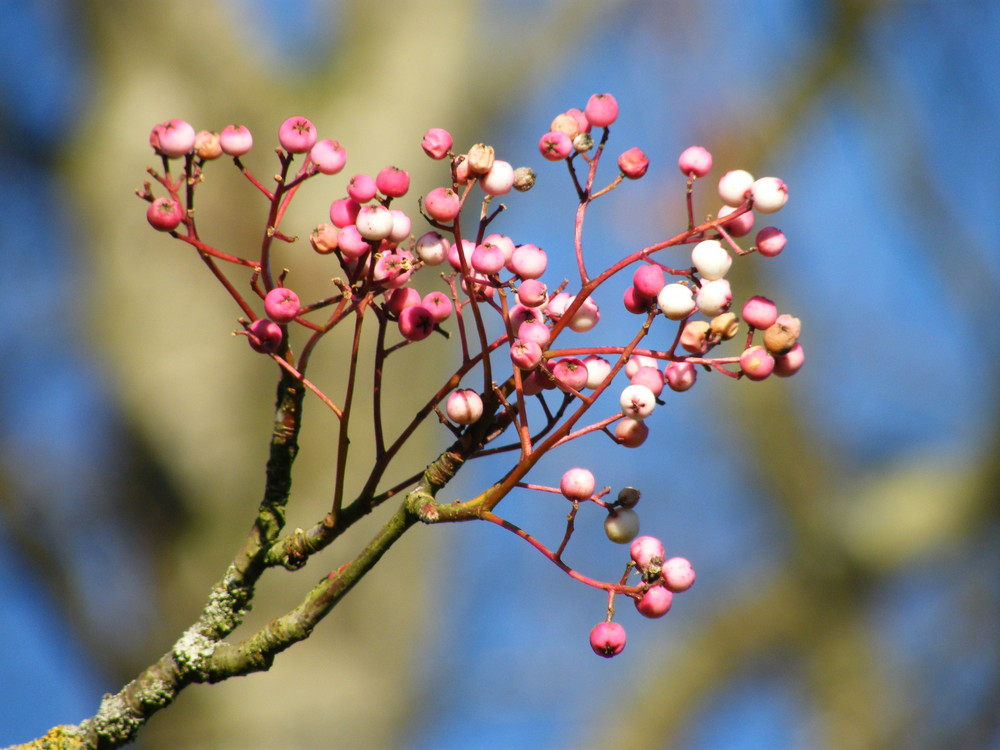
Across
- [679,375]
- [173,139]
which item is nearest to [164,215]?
[173,139]

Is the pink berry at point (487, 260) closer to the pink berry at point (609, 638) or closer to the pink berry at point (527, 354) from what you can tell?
the pink berry at point (527, 354)

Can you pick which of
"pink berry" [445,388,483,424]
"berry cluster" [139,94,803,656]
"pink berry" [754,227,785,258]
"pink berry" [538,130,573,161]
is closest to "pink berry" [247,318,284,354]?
"berry cluster" [139,94,803,656]

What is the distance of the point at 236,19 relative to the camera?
10.9 ft

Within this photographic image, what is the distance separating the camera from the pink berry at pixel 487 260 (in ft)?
2.06

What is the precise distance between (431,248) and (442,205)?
36 millimetres

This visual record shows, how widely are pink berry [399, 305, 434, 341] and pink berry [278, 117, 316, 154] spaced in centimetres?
14

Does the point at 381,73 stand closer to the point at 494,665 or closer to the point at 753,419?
the point at 753,419

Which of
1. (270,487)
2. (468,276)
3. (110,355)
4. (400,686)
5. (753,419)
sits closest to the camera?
(468,276)

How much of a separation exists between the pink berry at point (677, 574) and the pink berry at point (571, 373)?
145mm

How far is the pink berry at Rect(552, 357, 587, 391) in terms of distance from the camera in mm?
637

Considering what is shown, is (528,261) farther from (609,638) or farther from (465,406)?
(609,638)

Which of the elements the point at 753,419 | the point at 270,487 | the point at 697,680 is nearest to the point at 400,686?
the point at 697,680

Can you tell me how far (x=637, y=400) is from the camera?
0.64 meters

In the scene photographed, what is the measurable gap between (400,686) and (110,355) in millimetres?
1468
